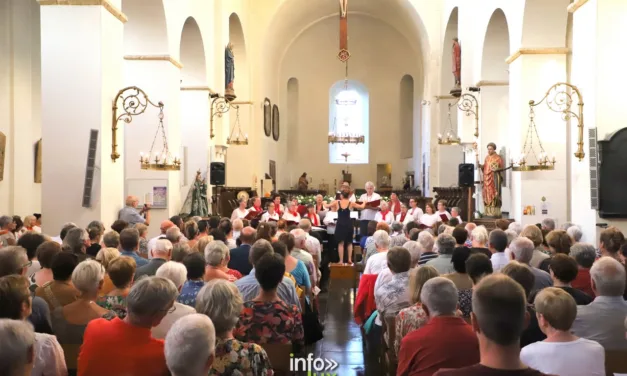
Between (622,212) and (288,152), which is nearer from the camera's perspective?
(622,212)

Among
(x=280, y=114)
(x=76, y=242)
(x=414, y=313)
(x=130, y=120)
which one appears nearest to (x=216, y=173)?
(x=130, y=120)

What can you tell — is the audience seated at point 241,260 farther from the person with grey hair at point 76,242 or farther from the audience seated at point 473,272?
the audience seated at point 473,272

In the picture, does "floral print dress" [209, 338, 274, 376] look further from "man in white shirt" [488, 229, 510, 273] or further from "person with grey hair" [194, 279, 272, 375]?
"man in white shirt" [488, 229, 510, 273]

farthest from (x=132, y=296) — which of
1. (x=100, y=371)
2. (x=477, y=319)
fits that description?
(x=477, y=319)

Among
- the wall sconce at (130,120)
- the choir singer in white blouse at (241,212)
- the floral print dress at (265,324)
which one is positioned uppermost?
the wall sconce at (130,120)

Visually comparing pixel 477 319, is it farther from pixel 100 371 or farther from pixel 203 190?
pixel 203 190

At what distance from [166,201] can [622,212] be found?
8.57m

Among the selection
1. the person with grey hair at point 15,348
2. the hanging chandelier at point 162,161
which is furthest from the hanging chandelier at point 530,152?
the person with grey hair at point 15,348

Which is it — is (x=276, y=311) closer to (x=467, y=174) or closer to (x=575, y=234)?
(x=575, y=234)

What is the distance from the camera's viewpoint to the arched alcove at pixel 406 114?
3092 cm

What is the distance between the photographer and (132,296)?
3.50 m

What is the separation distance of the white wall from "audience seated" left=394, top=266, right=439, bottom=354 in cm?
2584

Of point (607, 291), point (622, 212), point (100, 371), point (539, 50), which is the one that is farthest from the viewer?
point (539, 50)

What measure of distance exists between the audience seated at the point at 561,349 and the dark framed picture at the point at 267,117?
21.2 metres
